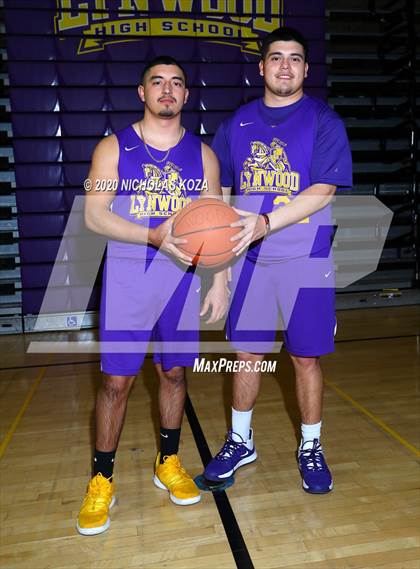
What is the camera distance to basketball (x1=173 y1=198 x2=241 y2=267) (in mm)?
1765

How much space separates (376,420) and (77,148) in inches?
169

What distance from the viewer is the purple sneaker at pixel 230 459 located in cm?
217

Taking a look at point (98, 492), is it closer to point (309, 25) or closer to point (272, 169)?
point (272, 169)

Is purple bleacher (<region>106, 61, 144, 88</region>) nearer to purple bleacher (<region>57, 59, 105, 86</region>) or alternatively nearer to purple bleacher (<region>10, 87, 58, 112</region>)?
purple bleacher (<region>57, 59, 105, 86</region>)

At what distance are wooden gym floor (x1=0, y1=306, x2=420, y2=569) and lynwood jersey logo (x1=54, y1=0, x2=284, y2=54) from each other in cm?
383

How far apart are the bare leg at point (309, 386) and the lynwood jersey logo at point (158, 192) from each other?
805 mm

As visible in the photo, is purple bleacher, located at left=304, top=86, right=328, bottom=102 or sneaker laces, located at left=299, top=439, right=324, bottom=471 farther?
purple bleacher, located at left=304, top=86, right=328, bottom=102

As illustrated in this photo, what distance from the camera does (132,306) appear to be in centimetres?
191

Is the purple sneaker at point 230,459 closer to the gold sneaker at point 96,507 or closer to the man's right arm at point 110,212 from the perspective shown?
the gold sneaker at point 96,507

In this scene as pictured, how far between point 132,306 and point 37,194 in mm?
4159

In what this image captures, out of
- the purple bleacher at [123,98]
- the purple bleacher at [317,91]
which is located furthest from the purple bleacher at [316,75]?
the purple bleacher at [123,98]

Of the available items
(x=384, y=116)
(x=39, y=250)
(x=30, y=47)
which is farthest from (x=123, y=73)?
(x=384, y=116)

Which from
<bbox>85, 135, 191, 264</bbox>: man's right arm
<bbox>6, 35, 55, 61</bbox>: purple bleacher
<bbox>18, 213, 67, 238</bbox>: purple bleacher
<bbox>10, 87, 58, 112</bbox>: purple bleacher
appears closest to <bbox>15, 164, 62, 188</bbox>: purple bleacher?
<bbox>18, 213, 67, 238</bbox>: purple bleacher

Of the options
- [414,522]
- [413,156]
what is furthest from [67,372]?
[413,156]
